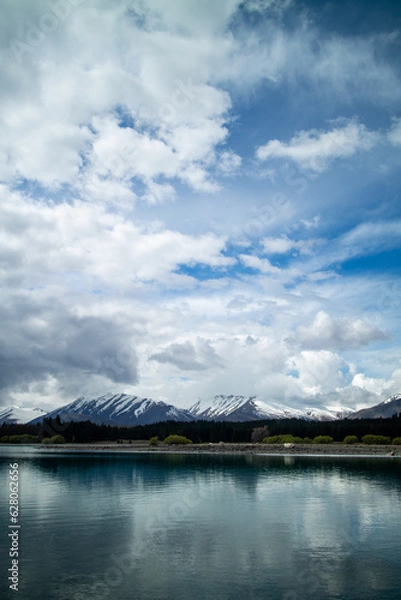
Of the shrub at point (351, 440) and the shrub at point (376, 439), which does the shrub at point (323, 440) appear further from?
the shrub at point (376, 439)

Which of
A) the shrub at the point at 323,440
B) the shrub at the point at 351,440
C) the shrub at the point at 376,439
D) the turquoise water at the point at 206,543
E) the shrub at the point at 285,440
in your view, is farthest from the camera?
the shrub at the point at 285,440

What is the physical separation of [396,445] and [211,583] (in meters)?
163

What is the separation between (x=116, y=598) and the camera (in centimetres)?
2058

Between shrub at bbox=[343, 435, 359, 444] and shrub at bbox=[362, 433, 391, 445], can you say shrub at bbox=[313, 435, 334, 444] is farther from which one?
shrub at bbox=[362, 433, 391, 445]

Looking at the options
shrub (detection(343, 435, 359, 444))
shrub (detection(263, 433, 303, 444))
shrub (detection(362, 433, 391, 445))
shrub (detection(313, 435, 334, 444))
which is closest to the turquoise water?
shrub (detection(362, 433, 391, 445))

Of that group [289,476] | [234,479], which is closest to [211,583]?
[234,479]

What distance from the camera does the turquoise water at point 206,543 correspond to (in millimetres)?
22047

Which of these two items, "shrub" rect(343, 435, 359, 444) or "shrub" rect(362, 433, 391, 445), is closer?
"shrub" rect(362, 433, 391, 445)

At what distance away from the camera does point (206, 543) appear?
98.8 feet

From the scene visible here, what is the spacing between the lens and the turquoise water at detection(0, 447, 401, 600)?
22.0 metres

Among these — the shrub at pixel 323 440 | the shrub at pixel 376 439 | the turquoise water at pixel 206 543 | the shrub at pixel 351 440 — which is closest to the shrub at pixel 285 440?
the shrub at pixel 323 440

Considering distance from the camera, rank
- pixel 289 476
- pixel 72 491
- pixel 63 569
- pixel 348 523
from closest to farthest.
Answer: pixel 63 569 → pixel 348 523 → pixel 72 491 → pixel 289 476

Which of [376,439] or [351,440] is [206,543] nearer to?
[376,439]

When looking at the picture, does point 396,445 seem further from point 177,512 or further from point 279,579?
point 279,579
